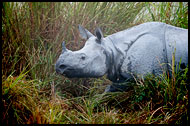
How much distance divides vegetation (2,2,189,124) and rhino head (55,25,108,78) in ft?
1.25

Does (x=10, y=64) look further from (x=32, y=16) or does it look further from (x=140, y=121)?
(x=140, y=121)

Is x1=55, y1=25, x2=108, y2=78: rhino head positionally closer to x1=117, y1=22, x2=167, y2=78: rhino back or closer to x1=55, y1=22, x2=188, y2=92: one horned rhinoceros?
x1=55, y1=22, x2=188, y2=92: one horned rhinoceros

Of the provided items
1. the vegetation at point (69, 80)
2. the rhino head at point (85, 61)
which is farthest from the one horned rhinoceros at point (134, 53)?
the vegetation at point (69, 80)

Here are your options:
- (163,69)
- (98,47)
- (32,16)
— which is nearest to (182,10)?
(163,69)

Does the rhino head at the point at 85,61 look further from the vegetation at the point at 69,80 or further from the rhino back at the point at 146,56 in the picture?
the vegetation at the point at 69,80

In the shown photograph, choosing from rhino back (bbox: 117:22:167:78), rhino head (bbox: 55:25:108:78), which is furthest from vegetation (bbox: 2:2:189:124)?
rhino head (bbox: 55:25:108:78)

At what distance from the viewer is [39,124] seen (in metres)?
2.30

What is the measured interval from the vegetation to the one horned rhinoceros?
6.4 inches

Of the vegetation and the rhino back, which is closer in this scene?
the vegetation

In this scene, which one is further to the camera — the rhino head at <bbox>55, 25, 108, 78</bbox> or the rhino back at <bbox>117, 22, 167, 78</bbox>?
the rhino back at <bbox>117, 22, 167, 78</bbox>

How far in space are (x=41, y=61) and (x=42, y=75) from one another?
20 centimetres

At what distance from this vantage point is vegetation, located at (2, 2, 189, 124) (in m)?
2.47

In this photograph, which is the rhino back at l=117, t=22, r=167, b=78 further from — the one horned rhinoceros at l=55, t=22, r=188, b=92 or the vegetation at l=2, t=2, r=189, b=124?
the vegetation at l=2, t=2, r=189, b=124

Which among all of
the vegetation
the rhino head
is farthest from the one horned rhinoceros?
the vegetation
